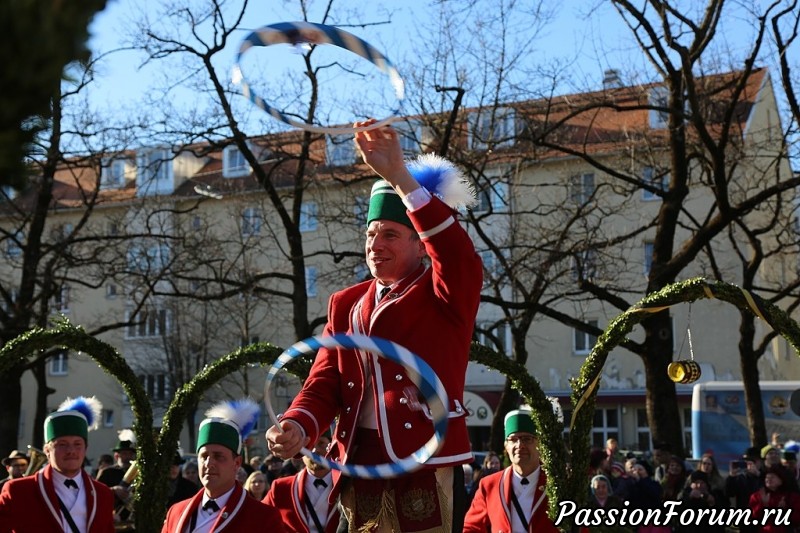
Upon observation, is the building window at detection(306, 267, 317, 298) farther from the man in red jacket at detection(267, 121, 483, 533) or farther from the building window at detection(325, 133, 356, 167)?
the man in red jacket at detection(267, 121, 483, 533)

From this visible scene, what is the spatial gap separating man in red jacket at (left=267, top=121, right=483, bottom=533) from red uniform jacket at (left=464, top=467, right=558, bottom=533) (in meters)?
3.96

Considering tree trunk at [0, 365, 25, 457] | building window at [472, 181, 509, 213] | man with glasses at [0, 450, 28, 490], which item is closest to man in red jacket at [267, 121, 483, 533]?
building window at [472, 181, 509, 213]

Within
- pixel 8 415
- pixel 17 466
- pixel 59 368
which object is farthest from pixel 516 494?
pixel 59 368

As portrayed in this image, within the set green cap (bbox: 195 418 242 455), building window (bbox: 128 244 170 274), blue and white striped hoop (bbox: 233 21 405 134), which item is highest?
building window (bbox: 128 244 170 274)

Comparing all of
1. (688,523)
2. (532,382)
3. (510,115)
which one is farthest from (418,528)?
(510,115)

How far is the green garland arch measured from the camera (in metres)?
9.14

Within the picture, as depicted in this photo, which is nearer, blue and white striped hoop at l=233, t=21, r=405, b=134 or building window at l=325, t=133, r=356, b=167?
blue and white striped hoop at l=233, t=21, r=405, b=134

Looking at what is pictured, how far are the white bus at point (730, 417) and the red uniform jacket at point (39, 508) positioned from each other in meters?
19.9

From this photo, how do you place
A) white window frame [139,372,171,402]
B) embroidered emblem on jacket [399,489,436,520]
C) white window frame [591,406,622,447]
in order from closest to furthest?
1. embroidered emblem on jacket [399,489,436,520]
2. white window frame [591,406,622,447]
3. white window frame [139,372,171,402]

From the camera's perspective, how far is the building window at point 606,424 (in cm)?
4181

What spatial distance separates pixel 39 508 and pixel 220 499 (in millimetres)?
1756

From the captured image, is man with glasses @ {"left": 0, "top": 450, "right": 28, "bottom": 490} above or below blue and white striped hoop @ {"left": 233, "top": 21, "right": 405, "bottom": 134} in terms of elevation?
below

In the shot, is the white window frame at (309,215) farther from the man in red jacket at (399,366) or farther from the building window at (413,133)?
the man in red jacket at (399,366)

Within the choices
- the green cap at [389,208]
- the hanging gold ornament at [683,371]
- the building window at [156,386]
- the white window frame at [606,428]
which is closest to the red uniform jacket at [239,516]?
the green cap at [389,208]
